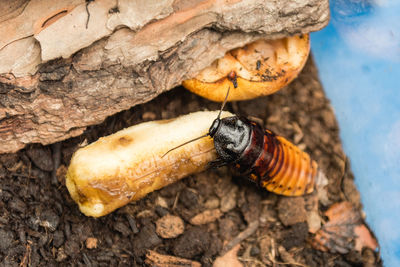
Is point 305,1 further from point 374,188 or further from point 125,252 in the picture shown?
point 125,252

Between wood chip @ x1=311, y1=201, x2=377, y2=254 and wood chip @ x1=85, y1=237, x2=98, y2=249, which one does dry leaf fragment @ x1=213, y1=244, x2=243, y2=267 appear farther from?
wood chip @ x1=85, y1=237, x2=98, y2=249

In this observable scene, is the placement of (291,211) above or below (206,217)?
Answer: below

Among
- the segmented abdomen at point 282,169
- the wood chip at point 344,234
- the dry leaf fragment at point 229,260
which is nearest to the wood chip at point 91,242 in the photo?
the dry leaf fragment at point 229,260

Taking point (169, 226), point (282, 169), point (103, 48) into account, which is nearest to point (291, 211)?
point (282, 169)

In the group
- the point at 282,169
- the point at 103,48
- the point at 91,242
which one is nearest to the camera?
the point at 103,48

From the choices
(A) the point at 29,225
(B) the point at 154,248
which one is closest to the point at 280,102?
(B) the point at 154,248

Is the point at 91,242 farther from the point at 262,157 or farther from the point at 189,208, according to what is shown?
the point at 262,157
